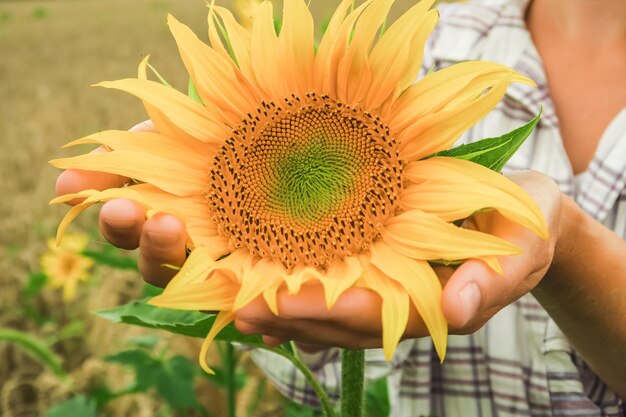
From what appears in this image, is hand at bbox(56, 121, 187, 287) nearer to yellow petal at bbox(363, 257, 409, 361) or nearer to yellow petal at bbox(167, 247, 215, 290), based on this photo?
yellow petal at bbox(167, 247, 215, 290)

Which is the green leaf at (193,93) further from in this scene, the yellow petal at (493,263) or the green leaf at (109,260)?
the green leaf at (109,260)

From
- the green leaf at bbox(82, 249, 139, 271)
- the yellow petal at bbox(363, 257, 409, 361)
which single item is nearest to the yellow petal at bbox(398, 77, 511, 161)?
the yellow petal at bbox(363, 257, 409, 361)

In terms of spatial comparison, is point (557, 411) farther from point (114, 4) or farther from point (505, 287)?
point (114, 4)

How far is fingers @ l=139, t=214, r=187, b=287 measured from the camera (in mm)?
471

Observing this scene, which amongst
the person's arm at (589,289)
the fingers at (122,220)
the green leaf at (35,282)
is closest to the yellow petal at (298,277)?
the fingers at (122,220)

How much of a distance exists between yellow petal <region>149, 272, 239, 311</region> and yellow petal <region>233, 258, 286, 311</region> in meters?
0.02

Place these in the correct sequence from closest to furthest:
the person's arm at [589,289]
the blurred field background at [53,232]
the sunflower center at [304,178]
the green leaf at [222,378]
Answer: the sunflower center at [304,178] → the person's arm at [589,289] → the green leaf at [222,378] → the blurred field background at [53,232]

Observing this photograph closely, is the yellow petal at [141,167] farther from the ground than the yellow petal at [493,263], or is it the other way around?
the yellow petal at [141,167]

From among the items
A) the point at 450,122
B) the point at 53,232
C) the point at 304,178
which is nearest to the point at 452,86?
the point at 450,122

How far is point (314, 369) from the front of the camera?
996 mm

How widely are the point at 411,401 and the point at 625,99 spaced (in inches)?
20.4

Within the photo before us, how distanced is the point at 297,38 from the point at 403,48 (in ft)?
0.25

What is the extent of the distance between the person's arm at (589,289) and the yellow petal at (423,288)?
186 millimetres

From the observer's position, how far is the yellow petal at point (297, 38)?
1.77 feet
